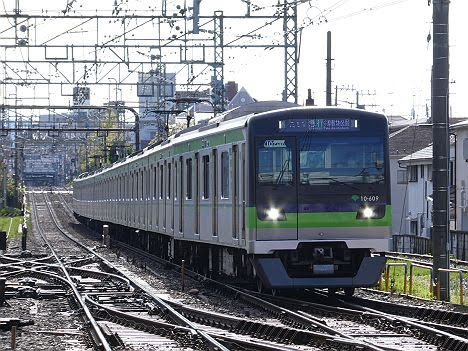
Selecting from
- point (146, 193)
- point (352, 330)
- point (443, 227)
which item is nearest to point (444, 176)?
point (443, 227)

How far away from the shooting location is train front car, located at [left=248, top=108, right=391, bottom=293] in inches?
666

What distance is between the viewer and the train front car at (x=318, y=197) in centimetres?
1691

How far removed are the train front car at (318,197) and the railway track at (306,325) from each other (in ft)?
1.93

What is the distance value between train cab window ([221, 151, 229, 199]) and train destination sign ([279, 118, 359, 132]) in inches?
67.0

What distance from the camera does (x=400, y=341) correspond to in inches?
508

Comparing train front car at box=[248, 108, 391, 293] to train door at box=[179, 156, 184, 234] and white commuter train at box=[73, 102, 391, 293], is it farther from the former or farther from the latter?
train door at box=[179, 156, 184, 234]

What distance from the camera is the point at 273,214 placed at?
1692 cm

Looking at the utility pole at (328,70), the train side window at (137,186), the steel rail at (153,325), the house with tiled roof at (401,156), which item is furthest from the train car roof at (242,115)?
the house with tiled roof at (401,156)

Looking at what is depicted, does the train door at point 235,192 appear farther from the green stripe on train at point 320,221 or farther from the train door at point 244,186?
the green stripe on train at point 320,221

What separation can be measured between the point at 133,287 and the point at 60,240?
1013 inches

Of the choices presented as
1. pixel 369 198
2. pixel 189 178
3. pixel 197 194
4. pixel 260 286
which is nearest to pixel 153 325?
pixel 260 286

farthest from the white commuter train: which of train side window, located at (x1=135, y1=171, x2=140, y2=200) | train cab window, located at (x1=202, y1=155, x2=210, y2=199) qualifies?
train side window, located at (x1=135, y1=171, x2=140, y2=200)

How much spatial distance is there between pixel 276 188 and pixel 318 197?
61cm

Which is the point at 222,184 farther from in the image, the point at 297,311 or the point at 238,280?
the point at 297,311
